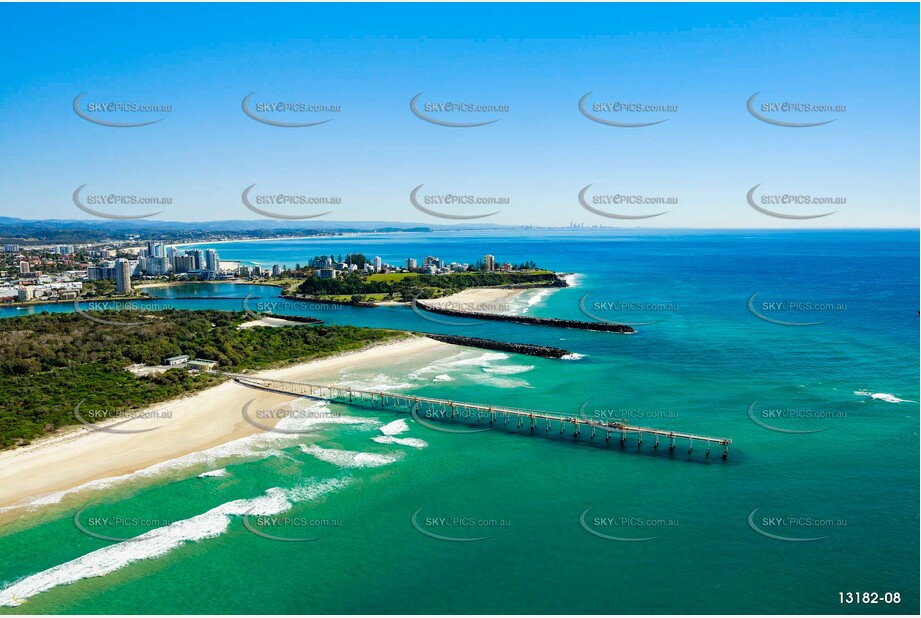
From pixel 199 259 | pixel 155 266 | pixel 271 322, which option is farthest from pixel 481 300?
pixel 155 266

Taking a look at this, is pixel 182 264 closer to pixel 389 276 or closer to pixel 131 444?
pixel 389 276

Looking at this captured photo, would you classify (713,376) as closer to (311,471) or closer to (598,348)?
(598,348)

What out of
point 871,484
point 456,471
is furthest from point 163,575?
point 871,484

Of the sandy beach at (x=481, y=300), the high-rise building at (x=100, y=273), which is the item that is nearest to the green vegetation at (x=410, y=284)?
the sandy beach at (x=481, y=300)

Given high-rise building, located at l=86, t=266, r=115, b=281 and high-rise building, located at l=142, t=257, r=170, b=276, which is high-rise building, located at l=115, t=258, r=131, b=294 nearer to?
high-rise building, located at l=86, t=266, r=115, b=281

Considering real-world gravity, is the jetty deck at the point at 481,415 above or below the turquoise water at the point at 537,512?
above

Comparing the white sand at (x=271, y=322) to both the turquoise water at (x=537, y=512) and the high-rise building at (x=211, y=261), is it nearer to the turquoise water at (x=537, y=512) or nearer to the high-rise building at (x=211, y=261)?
the turquoise water at (x=537, y=512)
